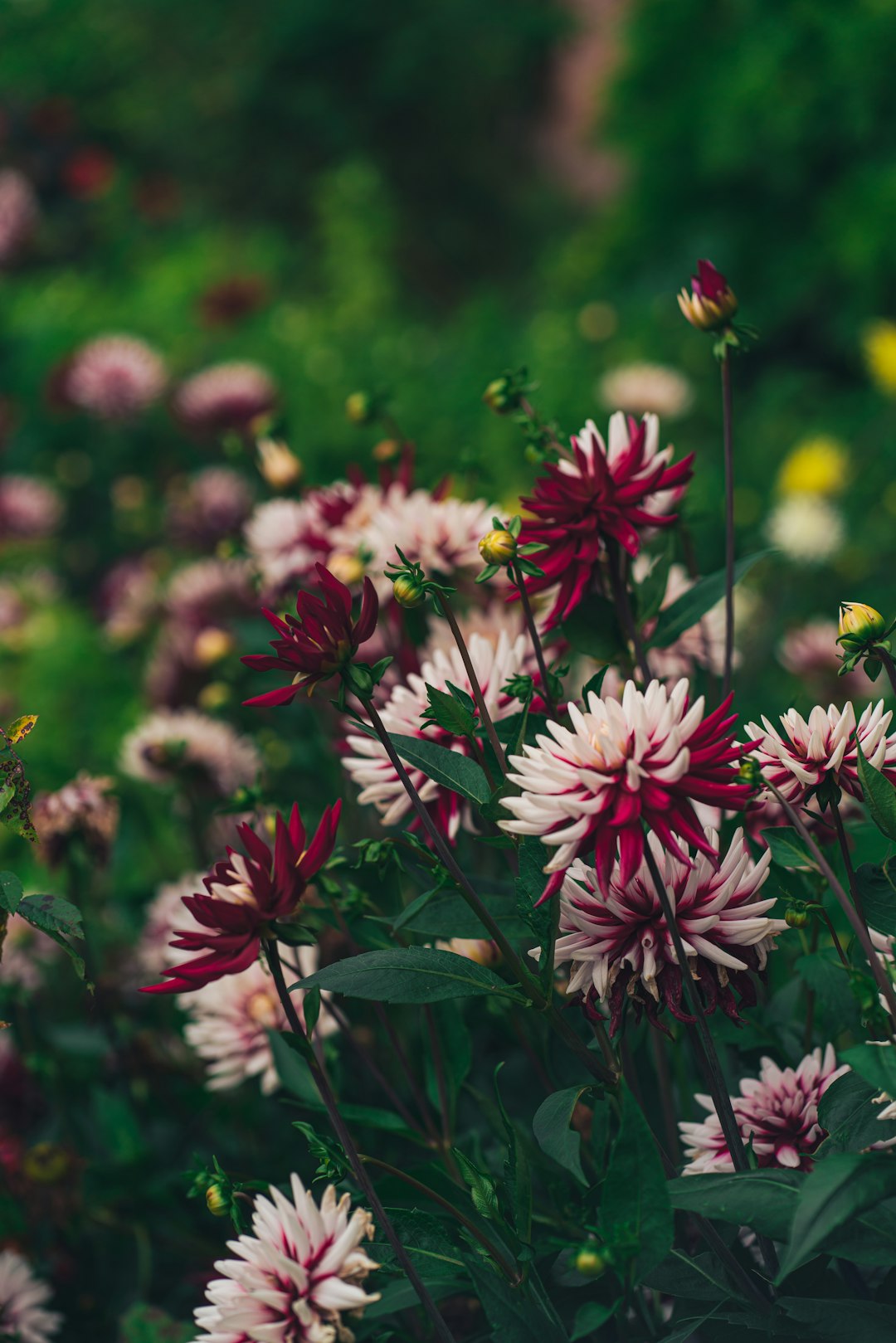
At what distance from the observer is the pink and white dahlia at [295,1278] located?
415 mm

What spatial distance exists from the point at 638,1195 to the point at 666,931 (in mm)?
94

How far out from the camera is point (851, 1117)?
451 millimetres

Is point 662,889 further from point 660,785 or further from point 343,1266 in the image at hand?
point 343,1266

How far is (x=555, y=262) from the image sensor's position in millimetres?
3506

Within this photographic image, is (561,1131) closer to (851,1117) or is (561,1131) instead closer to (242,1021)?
(851,1117)

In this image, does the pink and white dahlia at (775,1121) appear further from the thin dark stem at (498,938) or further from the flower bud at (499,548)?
the flower bud at (499,548)

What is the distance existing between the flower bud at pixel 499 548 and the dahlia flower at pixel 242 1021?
264 millimetres

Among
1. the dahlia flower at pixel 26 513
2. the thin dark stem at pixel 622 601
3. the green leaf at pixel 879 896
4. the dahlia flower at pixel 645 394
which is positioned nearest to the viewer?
the green leaf at pixel 879 896

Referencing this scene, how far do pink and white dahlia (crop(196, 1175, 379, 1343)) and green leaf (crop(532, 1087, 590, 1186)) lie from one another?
3.0 inches

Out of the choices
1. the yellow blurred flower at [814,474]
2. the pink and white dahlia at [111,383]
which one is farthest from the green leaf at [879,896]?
the pink and white dahlia at [111,383]

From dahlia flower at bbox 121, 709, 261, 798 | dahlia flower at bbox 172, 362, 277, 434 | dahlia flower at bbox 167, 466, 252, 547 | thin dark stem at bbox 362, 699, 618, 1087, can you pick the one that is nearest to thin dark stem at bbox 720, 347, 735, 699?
thin dark stem at bbox 362, 699, 618, 1087

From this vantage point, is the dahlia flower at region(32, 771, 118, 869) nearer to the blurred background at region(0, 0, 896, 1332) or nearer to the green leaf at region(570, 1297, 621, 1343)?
the blurred background at region(0, 0, 896, 1332)

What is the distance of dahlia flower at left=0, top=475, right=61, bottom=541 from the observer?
177 centimetres

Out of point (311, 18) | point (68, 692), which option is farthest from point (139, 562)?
point (311, 18)
